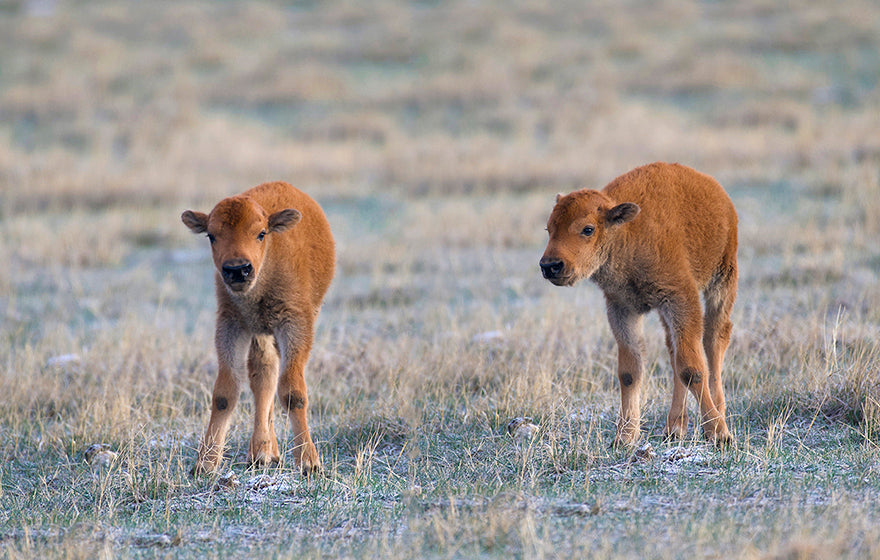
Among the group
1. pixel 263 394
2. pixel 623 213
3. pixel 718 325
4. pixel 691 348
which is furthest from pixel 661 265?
pixel 263 394

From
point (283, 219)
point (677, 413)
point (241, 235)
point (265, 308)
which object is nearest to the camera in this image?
point (241, 235)

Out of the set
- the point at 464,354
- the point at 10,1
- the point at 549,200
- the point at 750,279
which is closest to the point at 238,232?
the point at 464,354

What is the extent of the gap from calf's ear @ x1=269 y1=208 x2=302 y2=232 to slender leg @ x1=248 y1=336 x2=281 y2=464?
0.92 m

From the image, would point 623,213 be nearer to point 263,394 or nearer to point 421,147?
point 263,394

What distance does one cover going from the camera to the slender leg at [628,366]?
6.06 m

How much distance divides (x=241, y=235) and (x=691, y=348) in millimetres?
2703

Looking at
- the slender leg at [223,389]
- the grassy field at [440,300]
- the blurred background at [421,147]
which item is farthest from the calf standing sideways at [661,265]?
the slender leg at [223,389]

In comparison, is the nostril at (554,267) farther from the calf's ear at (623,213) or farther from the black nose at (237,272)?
the black nose at (237,272)

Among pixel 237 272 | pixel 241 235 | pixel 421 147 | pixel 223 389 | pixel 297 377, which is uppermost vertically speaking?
pixel 421 147

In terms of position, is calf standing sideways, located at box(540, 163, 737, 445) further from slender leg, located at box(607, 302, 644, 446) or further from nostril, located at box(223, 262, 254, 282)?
nostril, located at box(223, 262, 254, 282)

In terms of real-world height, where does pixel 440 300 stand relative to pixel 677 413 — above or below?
below

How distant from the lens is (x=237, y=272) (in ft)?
17.8

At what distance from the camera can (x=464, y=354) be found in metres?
7.94

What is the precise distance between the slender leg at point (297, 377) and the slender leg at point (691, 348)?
2.17 m
